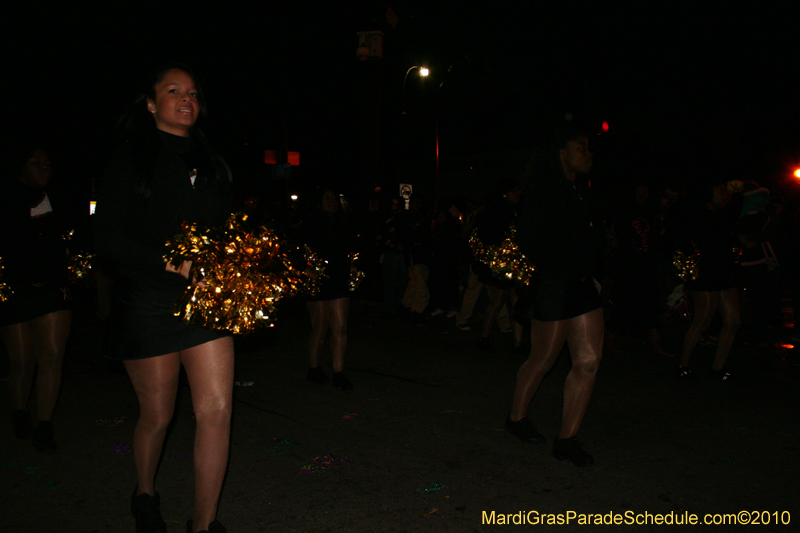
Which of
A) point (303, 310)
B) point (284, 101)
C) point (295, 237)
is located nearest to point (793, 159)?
point (284, 101)

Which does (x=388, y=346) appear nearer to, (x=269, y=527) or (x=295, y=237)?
(x=295, y=237)

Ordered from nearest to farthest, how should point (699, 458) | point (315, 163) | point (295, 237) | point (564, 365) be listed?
point (699, 458)
point (295, 237)
point (564, 365)
point (315, 163)

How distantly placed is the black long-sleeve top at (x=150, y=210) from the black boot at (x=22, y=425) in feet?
7.77

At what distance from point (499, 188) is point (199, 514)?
5654mm

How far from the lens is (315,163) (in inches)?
2015

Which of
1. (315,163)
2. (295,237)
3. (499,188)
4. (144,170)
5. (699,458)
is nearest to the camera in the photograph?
(144,170)

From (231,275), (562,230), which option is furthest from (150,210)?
(562,230)

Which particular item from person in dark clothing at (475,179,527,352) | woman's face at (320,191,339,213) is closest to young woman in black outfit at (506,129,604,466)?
person in dark clothing at (475,179,527,352)

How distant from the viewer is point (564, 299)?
412 centimetres

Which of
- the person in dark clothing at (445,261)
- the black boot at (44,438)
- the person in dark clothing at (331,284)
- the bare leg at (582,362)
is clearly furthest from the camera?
the person in dark clothing at (445,261)

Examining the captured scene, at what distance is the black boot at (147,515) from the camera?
3092mm

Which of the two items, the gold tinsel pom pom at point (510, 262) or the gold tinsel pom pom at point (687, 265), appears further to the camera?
the gold tinsel pom pom at point (687, 265)

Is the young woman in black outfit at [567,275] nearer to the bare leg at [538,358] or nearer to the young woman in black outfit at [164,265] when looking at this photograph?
the bare leg at [538,358]

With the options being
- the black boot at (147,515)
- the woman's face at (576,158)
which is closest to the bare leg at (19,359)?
the black boot at (147,515)
